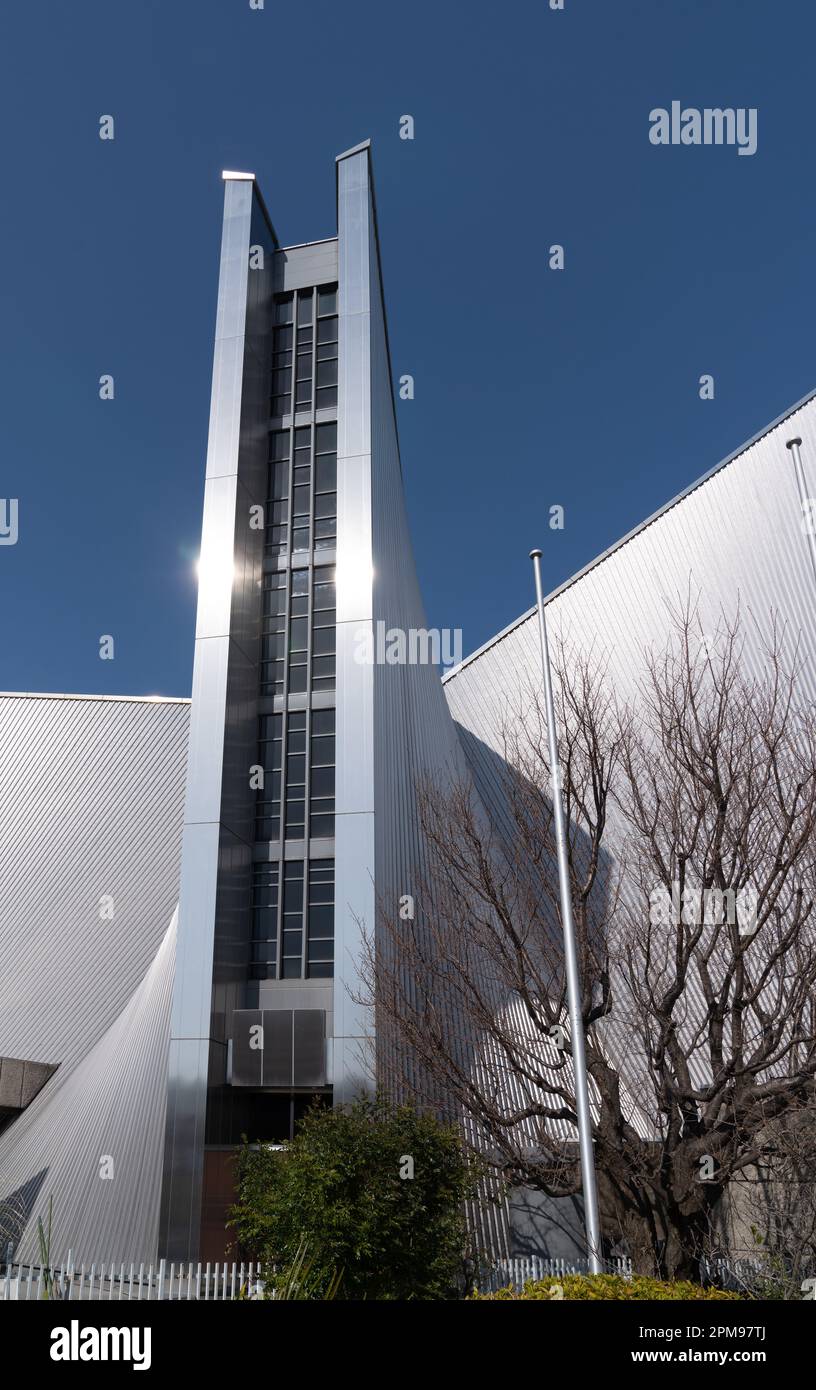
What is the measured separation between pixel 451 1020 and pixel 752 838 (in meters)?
5.48

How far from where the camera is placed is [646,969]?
13.3 m

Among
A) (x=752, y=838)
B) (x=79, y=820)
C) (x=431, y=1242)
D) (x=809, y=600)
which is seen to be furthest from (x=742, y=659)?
(x=79, y=820)

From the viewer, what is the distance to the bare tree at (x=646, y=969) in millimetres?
12629

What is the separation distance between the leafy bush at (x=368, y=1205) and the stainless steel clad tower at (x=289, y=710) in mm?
2583

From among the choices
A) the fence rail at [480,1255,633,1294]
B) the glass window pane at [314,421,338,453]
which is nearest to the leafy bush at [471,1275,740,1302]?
the fence rail at [480,1255,633,1294]

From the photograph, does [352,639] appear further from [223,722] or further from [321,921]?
[321,921]

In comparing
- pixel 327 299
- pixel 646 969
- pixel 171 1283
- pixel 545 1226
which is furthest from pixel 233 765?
pixel 327 299

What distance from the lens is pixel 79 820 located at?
28422 millimetres

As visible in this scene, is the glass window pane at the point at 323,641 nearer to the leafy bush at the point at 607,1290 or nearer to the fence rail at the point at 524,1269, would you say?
the fence rail at the point at 524,1269

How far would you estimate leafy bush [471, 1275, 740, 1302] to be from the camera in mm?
7420

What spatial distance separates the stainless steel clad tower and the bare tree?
66.3 inches

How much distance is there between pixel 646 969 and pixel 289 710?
30.9ft

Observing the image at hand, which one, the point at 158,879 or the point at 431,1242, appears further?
the point at 158,879

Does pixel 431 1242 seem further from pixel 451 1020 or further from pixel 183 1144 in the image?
pixel 183 1144
